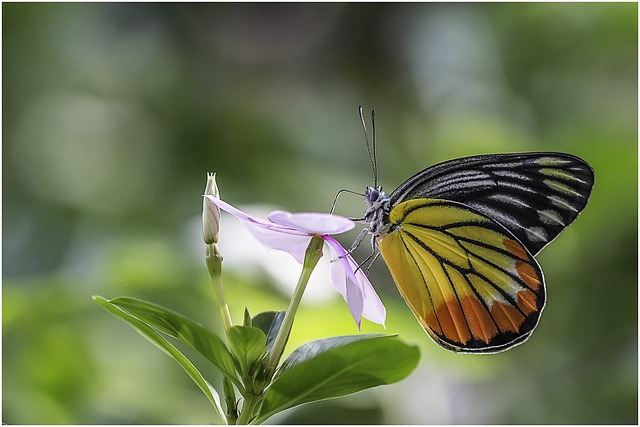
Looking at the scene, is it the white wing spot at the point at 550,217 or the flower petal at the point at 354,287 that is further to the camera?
the white wing spot at the point at 550,217

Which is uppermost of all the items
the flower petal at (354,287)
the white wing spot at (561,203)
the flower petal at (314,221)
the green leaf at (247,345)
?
the white wing spot at (561,203)

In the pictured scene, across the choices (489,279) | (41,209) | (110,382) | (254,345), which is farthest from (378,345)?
(41,209)

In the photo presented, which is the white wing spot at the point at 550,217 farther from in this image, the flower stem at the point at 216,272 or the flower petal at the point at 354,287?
the flower stem at the point at 216,272

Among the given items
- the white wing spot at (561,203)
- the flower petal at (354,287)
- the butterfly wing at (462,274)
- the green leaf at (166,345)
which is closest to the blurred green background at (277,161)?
the butterfly wing at (462,274)

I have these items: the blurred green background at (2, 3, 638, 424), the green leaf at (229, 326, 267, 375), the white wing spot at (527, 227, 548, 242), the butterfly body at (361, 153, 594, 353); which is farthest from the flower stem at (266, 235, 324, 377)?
the blurred green background at (2, 3, 638, 424)

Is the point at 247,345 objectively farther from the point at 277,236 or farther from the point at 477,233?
the point at 477,233

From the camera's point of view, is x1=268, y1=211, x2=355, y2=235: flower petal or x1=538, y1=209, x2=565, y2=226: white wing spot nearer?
x1=268, y1=211, x2=355, y2=235: flower petal

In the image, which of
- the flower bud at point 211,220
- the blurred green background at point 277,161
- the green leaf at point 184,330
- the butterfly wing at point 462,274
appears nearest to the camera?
the green leaf at point 184,330

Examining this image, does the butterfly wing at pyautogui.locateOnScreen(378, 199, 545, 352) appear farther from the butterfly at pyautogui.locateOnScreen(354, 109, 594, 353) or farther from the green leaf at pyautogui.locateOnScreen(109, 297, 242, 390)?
the green leaf at pyautogui.locateOnScreen(109, 297, 242, 390)
